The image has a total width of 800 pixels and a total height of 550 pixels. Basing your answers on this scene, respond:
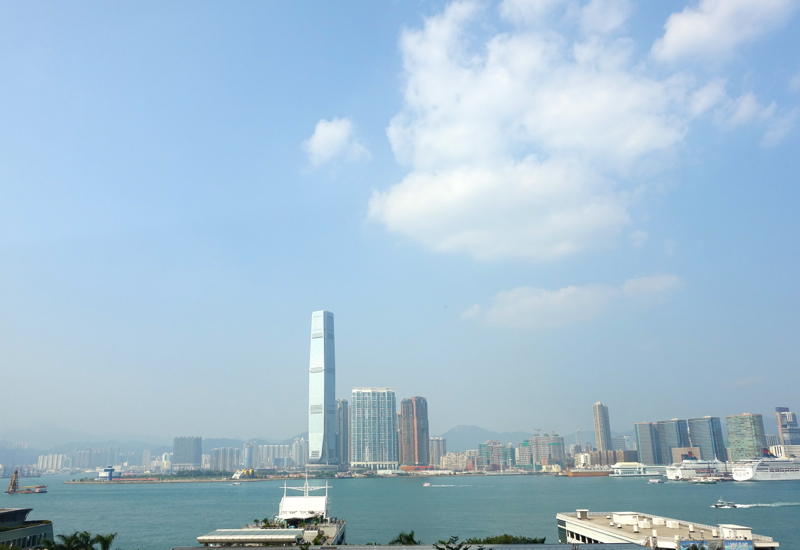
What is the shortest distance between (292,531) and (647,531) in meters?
19.9

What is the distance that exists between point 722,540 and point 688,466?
170469mm

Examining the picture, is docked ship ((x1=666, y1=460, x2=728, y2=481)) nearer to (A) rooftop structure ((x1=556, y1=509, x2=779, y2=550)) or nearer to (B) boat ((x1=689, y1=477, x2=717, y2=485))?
(B) boat ((x1=689, y1=477, x2=717, y2=485))

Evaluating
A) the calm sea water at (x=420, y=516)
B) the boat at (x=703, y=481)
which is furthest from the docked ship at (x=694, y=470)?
the calm sea water at (x=420, y=516)

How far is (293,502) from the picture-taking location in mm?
53031

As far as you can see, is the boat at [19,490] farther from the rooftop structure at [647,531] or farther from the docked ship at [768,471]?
the docked ship at [768,471]

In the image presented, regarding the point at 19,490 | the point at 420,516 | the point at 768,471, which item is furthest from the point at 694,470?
the point at 19,490

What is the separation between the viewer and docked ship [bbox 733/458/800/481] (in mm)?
145000

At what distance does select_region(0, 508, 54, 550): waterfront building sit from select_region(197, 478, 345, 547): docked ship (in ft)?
33.8

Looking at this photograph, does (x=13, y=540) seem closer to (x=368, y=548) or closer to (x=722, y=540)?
(x=368, y=548)

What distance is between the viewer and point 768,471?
14612cm

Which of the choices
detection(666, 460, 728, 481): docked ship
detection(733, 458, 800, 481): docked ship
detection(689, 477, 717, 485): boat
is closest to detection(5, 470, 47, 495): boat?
detection(689, 477, 717, 485): boat

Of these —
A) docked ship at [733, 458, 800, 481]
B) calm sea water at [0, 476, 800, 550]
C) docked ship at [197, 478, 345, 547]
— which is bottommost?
docked ship at [733, 458, 800, 481]

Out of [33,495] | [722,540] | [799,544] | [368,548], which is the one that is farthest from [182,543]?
[33,495]

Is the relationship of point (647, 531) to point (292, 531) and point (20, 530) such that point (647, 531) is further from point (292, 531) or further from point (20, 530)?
point (20, 530)
